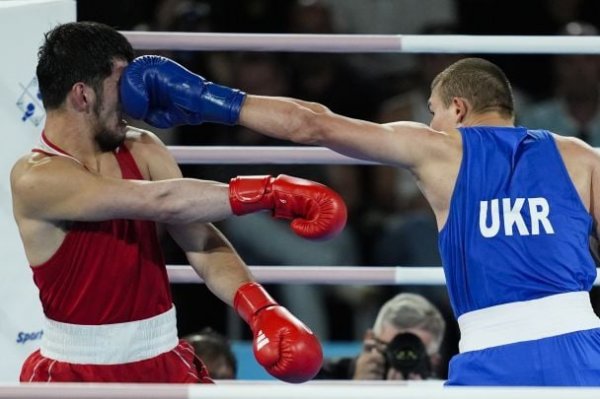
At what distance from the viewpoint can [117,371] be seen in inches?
120

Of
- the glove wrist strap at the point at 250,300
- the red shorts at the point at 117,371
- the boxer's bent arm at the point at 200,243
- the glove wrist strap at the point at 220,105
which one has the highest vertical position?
the glove wrist strap at the point at 220,105

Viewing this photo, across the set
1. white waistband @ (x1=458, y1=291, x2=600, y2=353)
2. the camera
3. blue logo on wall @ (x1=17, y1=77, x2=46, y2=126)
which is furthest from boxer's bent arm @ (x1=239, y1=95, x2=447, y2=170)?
the camera

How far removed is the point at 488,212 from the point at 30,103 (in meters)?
1.41

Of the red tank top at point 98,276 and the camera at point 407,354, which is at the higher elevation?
the red tank top at point 98,276

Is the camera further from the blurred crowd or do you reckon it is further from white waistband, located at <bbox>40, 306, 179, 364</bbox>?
the blurred crowd

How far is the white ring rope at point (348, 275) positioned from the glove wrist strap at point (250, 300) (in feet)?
1.76

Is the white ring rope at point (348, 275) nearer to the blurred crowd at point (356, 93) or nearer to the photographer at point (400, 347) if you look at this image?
the photographer at point (400, 347)

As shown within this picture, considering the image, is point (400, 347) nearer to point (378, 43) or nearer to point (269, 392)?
point (378, 43)

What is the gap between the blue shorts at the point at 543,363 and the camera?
2.96 meters

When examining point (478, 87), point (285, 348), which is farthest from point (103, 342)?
point (478, 87)

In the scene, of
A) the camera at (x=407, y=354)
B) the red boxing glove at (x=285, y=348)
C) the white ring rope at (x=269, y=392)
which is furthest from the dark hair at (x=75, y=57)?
the camera at (x=407, y=354)

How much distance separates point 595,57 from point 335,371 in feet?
8.09

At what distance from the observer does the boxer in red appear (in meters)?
2.92

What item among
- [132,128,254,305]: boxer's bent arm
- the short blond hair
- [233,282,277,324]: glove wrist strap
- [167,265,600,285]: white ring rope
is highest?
[132,128,254,305]: boxer's bent arm
